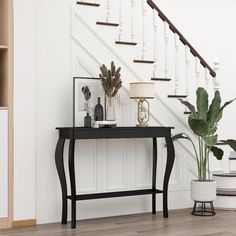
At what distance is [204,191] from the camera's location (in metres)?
5.38

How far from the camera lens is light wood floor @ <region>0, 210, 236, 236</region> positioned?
14.7 feet

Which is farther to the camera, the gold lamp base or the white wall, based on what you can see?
the gold lamp base

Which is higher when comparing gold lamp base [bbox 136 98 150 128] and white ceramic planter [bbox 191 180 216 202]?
gold lamp base [bbox 136 98 150 128]

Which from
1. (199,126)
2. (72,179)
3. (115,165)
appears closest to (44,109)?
(72,179)

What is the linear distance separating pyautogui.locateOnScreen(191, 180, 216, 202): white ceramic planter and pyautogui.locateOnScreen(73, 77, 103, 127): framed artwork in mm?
1424

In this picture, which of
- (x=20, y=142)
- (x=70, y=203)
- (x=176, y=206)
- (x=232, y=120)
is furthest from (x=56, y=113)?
(x=232, y=120)

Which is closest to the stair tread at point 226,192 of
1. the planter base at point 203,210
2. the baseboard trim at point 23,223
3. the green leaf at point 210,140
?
the planter base at point 203,210

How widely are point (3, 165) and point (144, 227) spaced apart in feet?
4.88

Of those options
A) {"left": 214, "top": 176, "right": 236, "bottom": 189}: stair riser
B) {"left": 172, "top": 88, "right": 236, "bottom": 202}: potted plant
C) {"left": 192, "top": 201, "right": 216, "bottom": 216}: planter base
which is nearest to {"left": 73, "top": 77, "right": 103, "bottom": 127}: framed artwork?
{"left": 172, "top": 88, "right": 236, "bottom": 202}: potted plant

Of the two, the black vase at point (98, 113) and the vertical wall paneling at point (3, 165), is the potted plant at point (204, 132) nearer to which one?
the black vase at point (98, 113)

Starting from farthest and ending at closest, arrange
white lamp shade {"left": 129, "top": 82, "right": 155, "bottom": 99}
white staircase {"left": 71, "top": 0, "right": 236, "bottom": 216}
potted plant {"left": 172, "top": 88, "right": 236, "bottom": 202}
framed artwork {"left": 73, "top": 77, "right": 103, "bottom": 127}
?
1. potted plant {"left": 172, "top": 88, "right": 236, "bottom": 202}
2. white staircase {"left": 71, "top": 0, "right": 236, "bottom": 216}
3. white lamp shade {"left": 129, "top": 82, "right": 155, "bottom": 99}
4. framed artwork {"left": 73, "top": 77, "right": 103, "bottom": 127}

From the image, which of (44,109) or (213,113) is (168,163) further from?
(44,109)

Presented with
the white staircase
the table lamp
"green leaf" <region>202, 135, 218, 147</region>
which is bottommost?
"green leaf" <region>202, 135, 218, 147</region>

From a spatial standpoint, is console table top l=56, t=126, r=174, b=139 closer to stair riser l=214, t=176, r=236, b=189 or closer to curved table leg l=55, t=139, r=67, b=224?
curved table leg l=55, t=139, r=67, b=224
